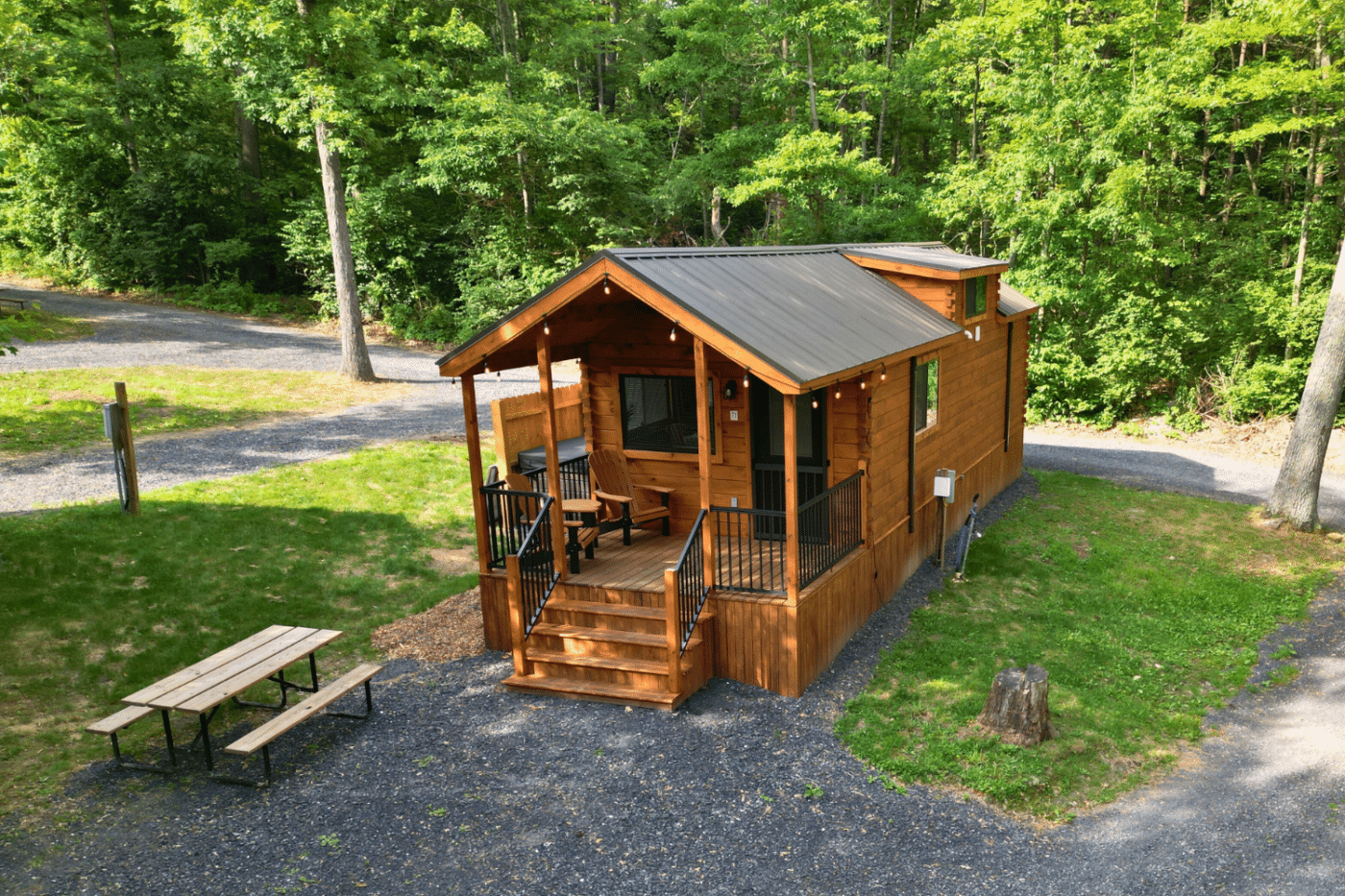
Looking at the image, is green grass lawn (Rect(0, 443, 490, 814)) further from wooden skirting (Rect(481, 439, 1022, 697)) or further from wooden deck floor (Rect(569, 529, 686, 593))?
wooden skirting (Rect(481, 439, 1022, 697))

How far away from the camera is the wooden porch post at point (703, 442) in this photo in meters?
7.70

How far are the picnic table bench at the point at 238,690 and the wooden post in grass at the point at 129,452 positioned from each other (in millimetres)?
3910

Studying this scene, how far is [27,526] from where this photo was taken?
399 inches

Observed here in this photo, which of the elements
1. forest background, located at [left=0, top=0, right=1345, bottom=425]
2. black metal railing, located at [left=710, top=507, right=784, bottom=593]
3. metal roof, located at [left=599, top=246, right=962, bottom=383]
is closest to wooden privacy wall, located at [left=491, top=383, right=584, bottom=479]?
black metal railing, located at [left=710, top=507, right=784, bottom=593]

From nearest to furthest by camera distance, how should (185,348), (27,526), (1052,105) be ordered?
(27,526) < (1052,105) < (185,348)

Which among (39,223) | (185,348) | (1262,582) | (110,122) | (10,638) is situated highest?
(110,122)

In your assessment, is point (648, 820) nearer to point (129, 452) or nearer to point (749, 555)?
point (749, 555)

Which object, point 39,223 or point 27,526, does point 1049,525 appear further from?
point 39,223

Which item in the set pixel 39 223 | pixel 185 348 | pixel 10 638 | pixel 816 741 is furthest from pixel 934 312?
pixel 39 223

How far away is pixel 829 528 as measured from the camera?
9117mm

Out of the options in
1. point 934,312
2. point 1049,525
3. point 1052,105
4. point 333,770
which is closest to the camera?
point 333,770

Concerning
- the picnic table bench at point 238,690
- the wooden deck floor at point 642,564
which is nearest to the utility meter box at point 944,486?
the wooden deck floor at point 642,564

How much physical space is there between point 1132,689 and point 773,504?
4148mm

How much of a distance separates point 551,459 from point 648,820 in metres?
3.76
